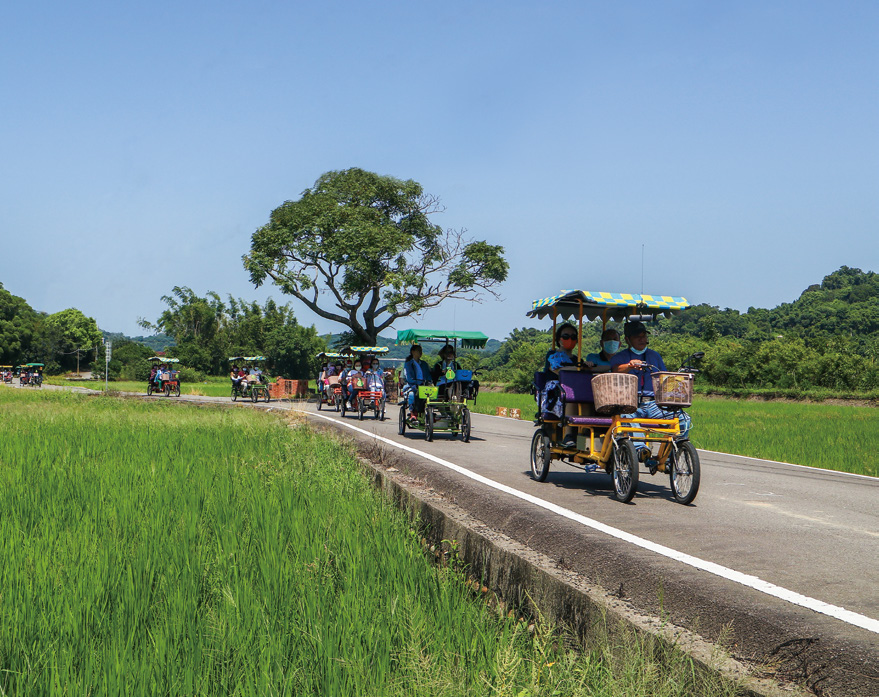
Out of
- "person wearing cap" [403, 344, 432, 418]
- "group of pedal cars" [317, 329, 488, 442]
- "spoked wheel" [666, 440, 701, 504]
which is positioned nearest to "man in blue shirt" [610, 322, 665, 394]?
"spoked wheel" [666, 440, 701, 504]

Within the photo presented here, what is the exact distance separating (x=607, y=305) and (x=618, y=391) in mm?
1387

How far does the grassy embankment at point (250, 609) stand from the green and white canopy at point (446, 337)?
707cm

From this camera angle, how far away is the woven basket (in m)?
7.10

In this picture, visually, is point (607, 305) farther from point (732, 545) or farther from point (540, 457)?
point (732, 545)

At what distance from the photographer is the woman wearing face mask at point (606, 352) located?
27.1ft

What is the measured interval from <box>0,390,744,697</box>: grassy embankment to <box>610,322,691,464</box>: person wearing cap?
106 inches

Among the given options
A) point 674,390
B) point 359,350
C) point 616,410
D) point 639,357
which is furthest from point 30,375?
point 674,390

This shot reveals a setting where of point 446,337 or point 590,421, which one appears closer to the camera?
point 590,421

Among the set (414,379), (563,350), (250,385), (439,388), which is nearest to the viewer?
(563,350)

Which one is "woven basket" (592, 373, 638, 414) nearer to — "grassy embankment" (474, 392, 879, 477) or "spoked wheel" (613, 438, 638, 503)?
"spoked wheel" (613, 438, 638, 503)

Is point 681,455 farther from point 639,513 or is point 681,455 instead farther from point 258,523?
point 258,523

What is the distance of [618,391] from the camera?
7.10 m

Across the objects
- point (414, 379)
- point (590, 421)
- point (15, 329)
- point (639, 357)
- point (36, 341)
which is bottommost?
point (590, 421)

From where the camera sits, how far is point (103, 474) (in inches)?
288
